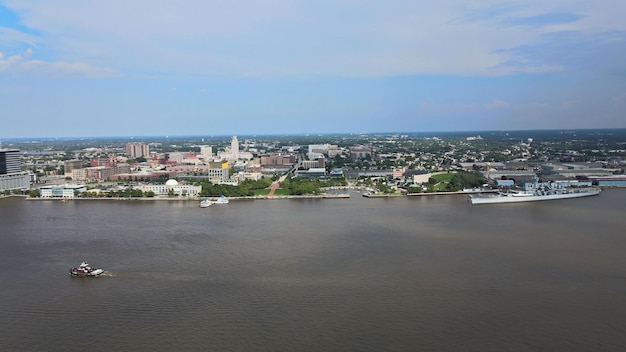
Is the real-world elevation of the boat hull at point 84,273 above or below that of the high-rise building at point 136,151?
below

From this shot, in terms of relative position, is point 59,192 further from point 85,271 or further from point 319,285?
point 319,285

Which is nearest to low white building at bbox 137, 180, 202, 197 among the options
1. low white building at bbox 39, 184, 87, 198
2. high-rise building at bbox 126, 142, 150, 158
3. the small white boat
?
the small white boat

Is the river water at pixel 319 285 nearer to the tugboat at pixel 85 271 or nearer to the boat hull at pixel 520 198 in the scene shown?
the tugboat at pixel 85 271

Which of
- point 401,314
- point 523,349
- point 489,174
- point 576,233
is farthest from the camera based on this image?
point 489,174

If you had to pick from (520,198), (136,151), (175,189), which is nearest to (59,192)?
(175,189)

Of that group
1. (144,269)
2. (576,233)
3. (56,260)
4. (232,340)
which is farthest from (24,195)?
(576,233)

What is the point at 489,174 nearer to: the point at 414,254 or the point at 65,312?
the point at 414,254

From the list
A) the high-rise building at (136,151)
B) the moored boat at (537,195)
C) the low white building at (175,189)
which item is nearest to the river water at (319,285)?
the moored boat at (537,195)
